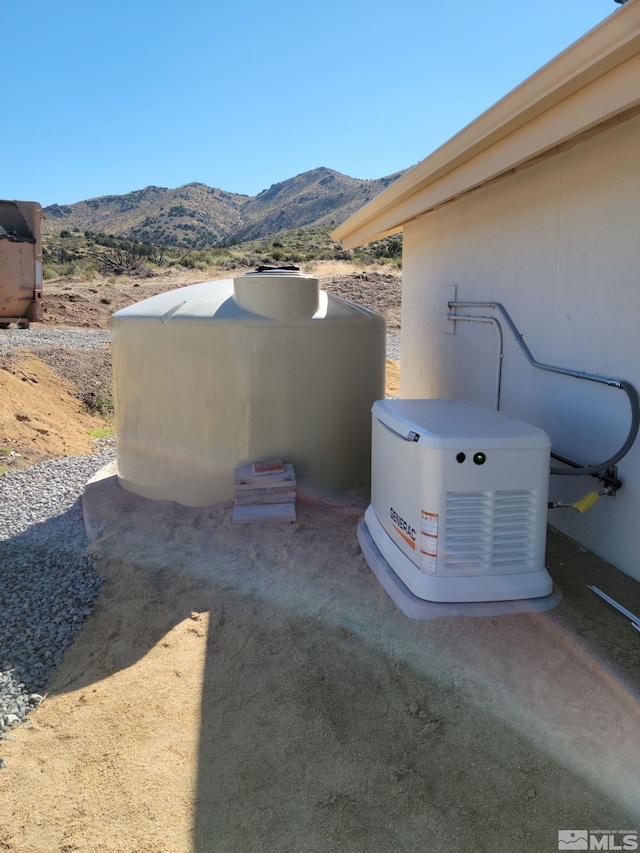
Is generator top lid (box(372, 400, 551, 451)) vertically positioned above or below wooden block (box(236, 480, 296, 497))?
above

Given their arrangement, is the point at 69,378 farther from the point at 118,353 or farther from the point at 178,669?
the point at 178,669

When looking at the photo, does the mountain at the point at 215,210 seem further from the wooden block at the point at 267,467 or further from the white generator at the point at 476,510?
the white generator at the point at 476,510

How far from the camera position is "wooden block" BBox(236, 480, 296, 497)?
18.3 ft

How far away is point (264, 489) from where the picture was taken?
18.3 feet

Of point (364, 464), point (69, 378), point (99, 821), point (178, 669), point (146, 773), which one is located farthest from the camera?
point (69, 378)

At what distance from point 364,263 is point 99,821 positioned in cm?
3076

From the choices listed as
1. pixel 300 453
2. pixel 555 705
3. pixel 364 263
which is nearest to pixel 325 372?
pixel 300 453

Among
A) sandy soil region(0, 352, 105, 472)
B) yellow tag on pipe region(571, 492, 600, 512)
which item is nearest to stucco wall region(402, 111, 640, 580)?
yellow tag on pipe region(571, 492, 600, 512)

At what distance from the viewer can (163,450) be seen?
6.12m

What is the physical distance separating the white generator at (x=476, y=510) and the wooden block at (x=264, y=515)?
164 centimetres

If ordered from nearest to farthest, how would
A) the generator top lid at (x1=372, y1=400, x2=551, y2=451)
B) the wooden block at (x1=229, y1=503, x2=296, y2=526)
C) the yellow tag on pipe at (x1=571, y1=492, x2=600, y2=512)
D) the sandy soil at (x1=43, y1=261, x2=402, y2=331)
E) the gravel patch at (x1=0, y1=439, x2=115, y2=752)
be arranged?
the generator top lid at (x1=372, y1=400, x2=551, y2=451)
the gravel patch at (x1=0, y1=439, x2=115, y2=752)
the yellow tag on pipe at (x1=571, y1=492, x2=600, y2=512)
the wooden block at (x1=229, y1=503, x2=296, y2=526)
the sandy soil at (x1=43, y1=261, x2=402, y2=331)

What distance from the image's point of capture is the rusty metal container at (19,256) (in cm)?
1328
